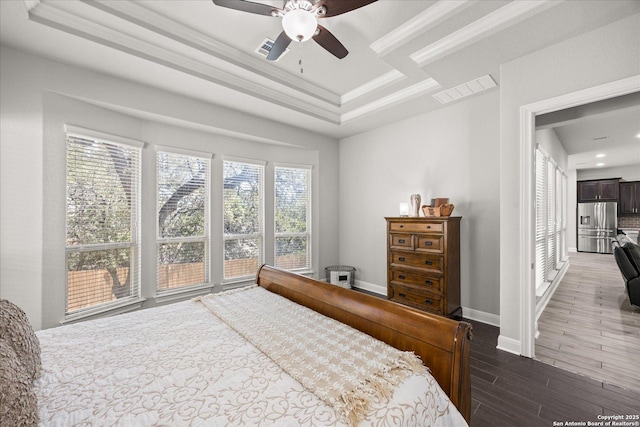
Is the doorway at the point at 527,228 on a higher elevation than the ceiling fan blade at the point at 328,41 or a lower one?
lower

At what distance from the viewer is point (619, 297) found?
167 inches

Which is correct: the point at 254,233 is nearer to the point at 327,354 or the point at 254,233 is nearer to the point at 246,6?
the point at 246,6

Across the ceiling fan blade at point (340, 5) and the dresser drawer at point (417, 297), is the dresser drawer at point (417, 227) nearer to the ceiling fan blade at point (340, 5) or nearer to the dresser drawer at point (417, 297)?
the dresser drawer at point (417, 297)

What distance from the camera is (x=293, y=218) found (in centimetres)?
483

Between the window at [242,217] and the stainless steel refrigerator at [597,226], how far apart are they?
33.1 feet

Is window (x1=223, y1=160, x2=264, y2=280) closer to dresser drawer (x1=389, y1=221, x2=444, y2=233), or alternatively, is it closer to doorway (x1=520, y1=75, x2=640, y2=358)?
dresser drawer (x1=389, y1=221, x2=444, y2=233)

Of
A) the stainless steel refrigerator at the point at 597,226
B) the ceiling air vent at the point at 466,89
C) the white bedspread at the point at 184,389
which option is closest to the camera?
the white bedspread at the point at 184,389

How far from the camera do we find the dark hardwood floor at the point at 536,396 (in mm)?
1818

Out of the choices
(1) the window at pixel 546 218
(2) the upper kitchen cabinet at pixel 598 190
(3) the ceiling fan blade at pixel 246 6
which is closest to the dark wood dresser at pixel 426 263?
(1) the window at pixel 546 218

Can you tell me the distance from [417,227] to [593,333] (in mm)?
2214

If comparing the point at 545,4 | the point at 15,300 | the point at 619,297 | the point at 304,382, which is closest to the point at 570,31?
the point at 545,4

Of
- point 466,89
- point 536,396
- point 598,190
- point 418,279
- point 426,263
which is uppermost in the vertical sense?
point 466,89

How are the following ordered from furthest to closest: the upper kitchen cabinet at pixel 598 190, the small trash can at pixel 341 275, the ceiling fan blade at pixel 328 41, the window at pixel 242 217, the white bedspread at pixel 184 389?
1. the upper kitchen cabinet at pixel 598 190
2. the small trash can at pixel 341 275
3. the window at pixel 242 217
4. the ceiling fan blade at pixel 328 41
5. the white bedspread at pixel 184 389

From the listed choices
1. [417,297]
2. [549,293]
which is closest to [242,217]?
[417,297]
